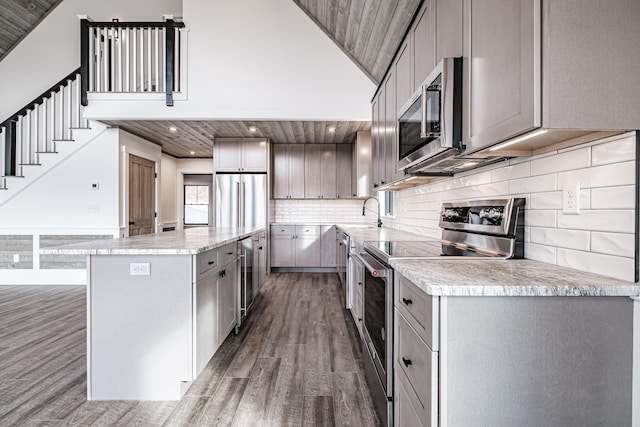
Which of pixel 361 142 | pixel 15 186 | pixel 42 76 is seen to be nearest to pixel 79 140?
pixel 15 186

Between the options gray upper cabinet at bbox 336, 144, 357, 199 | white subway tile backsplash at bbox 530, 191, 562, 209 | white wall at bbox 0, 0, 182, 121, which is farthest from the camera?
gray upper cabinet at bbox 336, 144, 357, 199

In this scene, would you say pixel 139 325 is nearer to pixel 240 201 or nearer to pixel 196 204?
pixel 240 201

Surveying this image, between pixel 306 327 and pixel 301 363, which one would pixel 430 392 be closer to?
pixel 301 363

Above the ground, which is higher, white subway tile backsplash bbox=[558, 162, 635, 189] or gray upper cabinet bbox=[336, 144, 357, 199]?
gray upper cabinet bbox=[336, 144, 357, 199]

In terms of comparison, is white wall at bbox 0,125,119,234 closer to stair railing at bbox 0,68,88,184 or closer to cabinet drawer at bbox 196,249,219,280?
stair railing at bbox 0,68,88,184

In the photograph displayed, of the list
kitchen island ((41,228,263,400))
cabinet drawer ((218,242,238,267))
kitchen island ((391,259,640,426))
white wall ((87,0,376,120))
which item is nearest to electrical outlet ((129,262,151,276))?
kitchen island ((41,228,263,400))

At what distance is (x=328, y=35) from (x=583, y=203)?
13.6ft

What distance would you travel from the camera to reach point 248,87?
446 cm

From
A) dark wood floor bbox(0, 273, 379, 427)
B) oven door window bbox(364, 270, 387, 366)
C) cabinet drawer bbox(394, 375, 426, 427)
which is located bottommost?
dark wood floor bbox(0, 273, 379, 427)

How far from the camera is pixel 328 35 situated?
4.48 metres

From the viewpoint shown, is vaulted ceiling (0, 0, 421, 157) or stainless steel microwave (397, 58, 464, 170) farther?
vaulted ceiling (0, 0, 421, 157)

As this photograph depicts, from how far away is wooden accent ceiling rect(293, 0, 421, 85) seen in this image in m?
2.91

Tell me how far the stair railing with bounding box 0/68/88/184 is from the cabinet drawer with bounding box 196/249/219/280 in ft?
13.9

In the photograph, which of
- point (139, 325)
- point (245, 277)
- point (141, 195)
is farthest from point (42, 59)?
point (139, 325)
